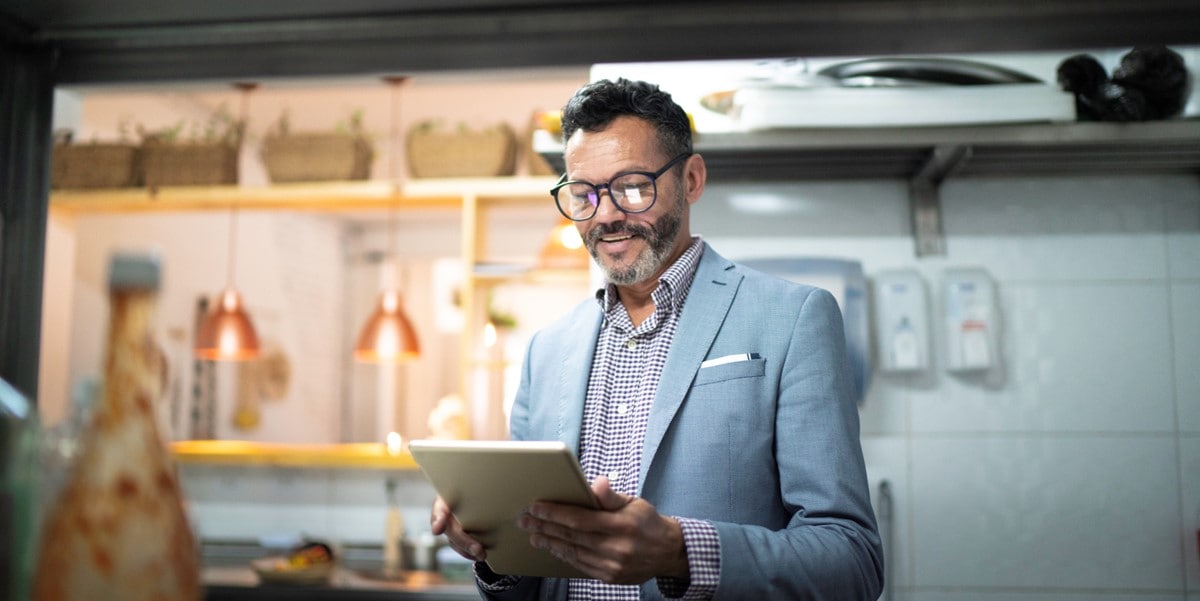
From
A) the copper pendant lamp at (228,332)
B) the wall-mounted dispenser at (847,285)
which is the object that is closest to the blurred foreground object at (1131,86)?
the wall-mounted dispenser at (847,285)

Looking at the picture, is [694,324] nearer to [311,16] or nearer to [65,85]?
[311,16]

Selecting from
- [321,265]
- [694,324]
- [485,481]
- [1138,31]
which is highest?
[321,265]

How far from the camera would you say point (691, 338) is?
137 cm

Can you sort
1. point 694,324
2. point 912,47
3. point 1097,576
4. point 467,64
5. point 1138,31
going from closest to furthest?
1. point 1138,31
2. point 912,47
3. point 467,64
4. point 694,324
5. point 1097,576

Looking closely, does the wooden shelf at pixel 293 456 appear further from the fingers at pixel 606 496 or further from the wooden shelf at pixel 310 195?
the fingers at pixel 606 496

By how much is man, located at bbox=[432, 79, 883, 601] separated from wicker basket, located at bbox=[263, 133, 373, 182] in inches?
119

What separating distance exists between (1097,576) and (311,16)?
2055 mm

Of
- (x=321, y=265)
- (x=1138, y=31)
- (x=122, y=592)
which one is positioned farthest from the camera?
(x=321, y=265)

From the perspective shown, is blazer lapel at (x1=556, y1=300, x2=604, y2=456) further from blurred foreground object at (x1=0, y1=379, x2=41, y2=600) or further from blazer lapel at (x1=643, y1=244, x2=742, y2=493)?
blurred foreground object at (x1=0, y1=379, x2=41, y2=600)

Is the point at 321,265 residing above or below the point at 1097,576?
above

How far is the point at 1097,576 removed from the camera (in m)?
2.24

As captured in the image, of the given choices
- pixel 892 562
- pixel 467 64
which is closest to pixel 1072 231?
pixel 892 562

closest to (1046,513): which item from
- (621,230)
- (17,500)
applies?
(621,230)

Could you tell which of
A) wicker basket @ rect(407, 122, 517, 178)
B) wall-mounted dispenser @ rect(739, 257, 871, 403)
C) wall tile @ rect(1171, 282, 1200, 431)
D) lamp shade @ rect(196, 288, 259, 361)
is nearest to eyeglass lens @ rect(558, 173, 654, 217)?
wall-mounted dispenser @ rect(739, 257, 871, 403)
